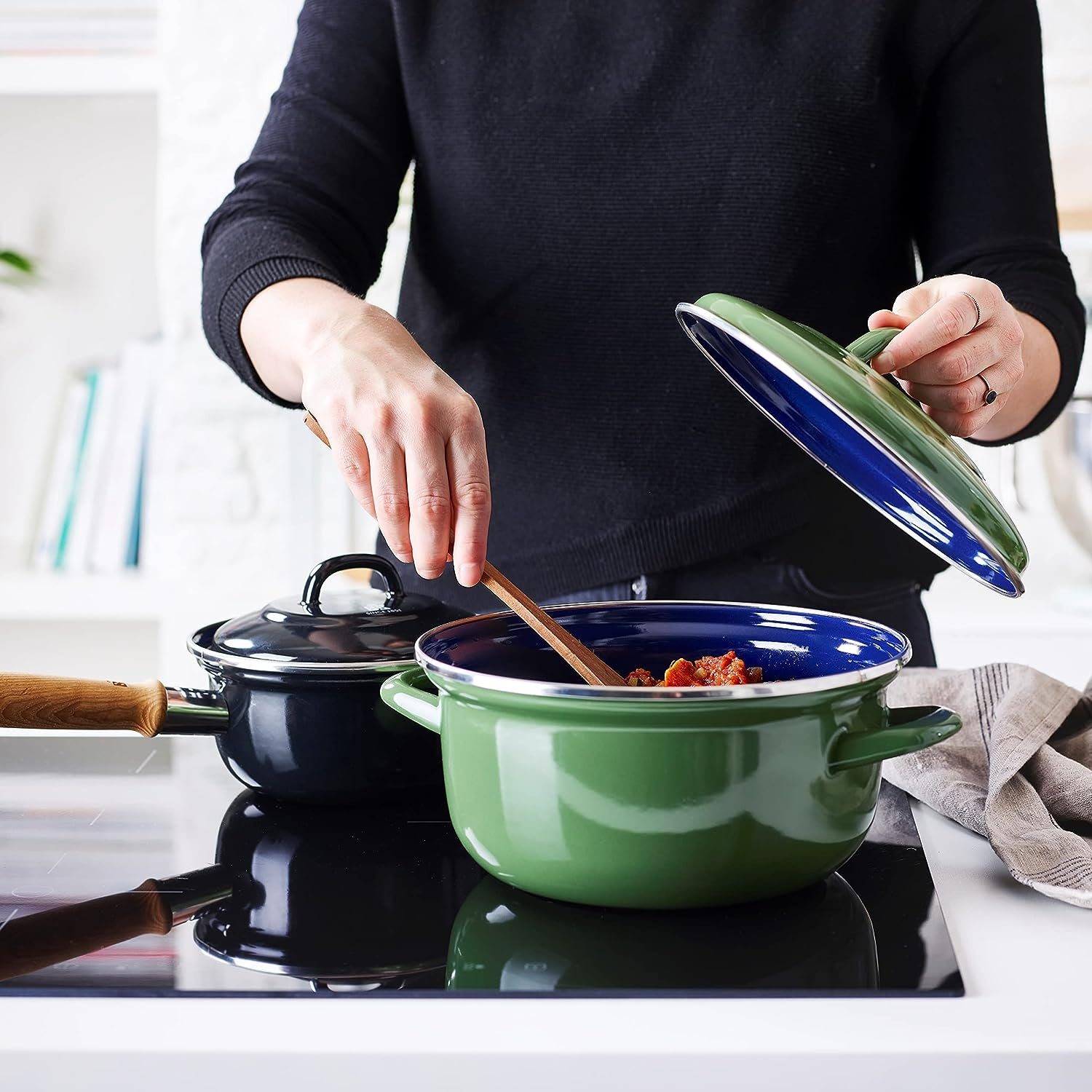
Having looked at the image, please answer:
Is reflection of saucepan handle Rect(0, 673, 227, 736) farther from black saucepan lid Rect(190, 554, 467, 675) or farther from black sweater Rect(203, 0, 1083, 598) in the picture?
black sweater Rect(203, 0, 1083, 598)

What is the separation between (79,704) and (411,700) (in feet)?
0.63

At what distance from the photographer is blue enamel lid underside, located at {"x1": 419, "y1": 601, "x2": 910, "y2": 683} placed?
2.22ft

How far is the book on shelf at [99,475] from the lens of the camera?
223 cm

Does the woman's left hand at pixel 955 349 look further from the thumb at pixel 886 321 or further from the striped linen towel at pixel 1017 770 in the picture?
the striped linen towel at pixel 1017 770

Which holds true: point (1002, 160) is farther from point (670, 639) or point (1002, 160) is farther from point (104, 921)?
point (104, 921)

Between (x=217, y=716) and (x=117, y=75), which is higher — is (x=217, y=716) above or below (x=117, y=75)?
below

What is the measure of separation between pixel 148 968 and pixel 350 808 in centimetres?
21

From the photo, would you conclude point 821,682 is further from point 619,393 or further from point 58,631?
point 58,631

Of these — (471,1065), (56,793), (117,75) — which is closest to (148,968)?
(471,1065)

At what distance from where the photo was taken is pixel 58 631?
7.61ft

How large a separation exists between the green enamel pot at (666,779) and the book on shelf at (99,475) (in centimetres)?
180

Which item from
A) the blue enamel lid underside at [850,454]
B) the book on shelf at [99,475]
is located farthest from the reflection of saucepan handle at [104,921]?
the book on shelf at [99,475]

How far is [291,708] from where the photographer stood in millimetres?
674

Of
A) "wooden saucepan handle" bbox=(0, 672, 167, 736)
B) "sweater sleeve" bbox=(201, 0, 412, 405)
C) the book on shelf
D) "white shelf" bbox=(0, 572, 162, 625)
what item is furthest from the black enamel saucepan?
the book on shelf
